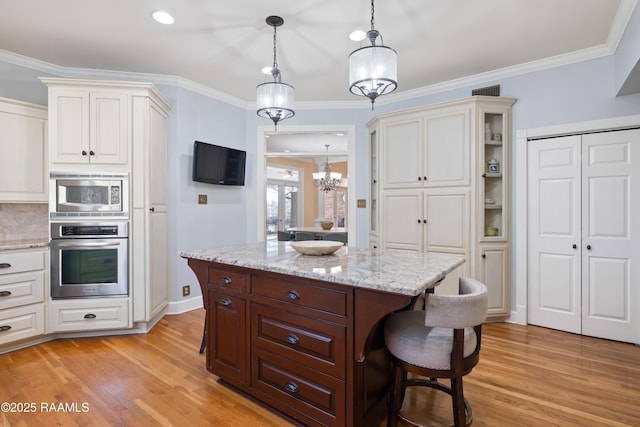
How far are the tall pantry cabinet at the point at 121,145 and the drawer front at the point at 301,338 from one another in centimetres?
174

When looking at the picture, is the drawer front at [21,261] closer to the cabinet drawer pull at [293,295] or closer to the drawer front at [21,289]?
the drawer front at [21,289]

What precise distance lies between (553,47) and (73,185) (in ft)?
15.0

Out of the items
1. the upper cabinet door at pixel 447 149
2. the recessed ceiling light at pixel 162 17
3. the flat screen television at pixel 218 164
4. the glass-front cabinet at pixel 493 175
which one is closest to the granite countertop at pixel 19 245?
the flat screen television at pixel 218 164

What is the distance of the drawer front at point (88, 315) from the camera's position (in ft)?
9.52

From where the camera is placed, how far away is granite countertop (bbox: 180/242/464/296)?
4.61ft

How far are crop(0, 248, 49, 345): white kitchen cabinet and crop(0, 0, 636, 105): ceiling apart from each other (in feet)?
6.21

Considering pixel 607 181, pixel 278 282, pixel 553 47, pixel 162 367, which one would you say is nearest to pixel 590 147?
pixel 607 181

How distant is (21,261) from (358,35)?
11.3ft

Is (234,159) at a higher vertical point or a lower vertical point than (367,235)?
higher

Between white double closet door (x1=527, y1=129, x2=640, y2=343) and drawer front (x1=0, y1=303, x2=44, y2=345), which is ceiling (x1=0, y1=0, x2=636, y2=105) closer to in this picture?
white double closet door (x1=527, y1=129, x2=640, y2=343)

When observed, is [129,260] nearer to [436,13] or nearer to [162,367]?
[162,367]

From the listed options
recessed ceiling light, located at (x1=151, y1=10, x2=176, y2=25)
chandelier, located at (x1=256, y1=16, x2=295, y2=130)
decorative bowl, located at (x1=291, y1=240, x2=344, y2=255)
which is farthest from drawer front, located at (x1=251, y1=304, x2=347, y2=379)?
recessed ceiling light, located at (x1=151, y1=10, x2=176, y2=25)

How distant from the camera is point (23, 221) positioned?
313 centimetres

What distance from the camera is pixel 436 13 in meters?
2.50
